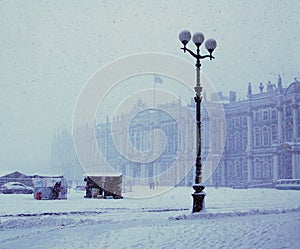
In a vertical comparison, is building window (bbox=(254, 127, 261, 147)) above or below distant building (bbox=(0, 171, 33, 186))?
above

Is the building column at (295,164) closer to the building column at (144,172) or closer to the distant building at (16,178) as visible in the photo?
the building column at (144,172)

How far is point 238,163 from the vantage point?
5941cm

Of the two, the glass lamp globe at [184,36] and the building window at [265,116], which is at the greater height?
the building window at [265,116]

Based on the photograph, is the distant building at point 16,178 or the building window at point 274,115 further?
the building window at point 274,115

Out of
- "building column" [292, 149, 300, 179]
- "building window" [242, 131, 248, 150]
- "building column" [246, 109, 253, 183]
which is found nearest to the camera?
"building column" [292, 149, 300, 179]

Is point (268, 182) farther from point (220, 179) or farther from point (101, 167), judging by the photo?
point (101, 167)

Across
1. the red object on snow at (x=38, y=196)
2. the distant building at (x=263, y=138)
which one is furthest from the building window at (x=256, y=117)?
the red object on snow at (x=38, y=196)

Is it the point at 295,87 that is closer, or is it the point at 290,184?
the point at 290,184

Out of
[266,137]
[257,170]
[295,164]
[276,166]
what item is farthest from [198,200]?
[266,137]

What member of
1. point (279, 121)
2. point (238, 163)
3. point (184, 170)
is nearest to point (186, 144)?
point (184, 170)

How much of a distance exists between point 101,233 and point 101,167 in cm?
6668

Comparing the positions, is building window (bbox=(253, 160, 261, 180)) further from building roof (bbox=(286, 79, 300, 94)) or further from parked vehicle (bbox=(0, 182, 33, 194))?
parked vehicle (bbox=(0, 182, 33, 194))

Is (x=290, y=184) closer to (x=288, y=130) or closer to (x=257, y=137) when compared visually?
(x=288, y=130)

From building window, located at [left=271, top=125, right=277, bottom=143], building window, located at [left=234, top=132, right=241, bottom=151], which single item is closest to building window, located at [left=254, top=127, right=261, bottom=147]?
building window, located at [left=271, top=125, right=277, bottom=143]
